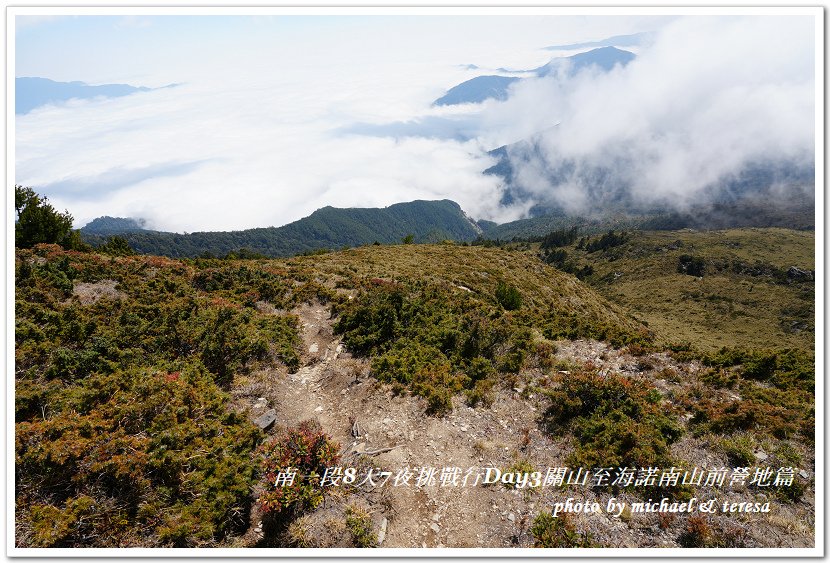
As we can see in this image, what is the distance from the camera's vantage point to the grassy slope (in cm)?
7556

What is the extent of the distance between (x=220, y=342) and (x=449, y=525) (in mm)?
12327

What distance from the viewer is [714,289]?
103688mm

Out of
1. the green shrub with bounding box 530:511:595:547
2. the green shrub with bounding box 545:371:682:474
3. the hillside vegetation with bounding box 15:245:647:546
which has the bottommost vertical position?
the green shrub with bounding box 530:511:595:547

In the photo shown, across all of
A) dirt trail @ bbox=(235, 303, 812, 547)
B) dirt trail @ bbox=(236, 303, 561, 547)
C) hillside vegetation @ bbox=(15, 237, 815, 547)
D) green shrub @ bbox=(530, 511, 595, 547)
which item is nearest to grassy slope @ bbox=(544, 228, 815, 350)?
hillside vegetation @ bbox=(15, 237, 815, 547)

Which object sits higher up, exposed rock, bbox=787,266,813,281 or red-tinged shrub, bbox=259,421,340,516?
red-tinged shrub, bbox=259,421,340,516

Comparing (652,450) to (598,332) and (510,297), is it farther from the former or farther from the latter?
(510,297)

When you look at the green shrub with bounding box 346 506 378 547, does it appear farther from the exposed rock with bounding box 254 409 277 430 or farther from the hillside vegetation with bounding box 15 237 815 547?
the exposed rock with bounding box 254 409 277 430

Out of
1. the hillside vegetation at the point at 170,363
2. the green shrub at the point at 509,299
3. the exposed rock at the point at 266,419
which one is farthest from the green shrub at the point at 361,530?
the green shrub at the point at 509,299

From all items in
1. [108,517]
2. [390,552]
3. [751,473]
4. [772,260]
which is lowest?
[772,260]

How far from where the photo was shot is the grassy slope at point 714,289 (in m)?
75.6

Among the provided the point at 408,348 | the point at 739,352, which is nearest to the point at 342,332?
the point at 408,348

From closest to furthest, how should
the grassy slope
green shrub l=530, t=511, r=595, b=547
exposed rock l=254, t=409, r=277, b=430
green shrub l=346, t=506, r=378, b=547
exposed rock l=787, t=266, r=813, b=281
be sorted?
1. green shrub l=346, t=506, r=378, b=547
2. green shrub l=530, t=511, r=595, b=547
3. exposed rock l=254, t=409, r=277, b=430
4. the grassy slope
5. exposed rock l=787, t=266, r=813, b=281

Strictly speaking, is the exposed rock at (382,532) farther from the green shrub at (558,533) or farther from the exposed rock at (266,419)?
the exposed rock at (266,419)

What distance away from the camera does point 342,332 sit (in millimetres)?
19422
